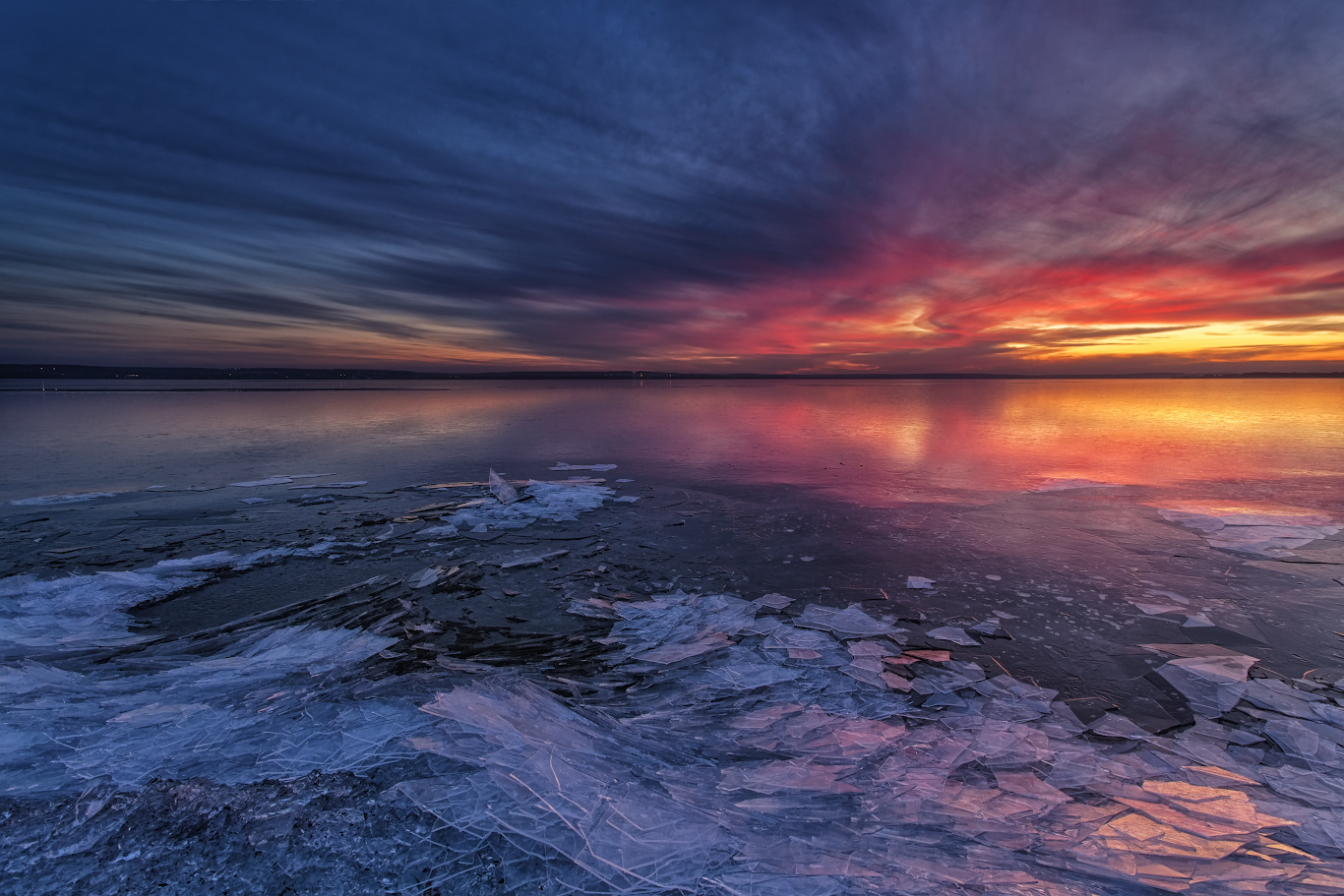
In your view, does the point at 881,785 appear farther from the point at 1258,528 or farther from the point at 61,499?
the point at 61,499

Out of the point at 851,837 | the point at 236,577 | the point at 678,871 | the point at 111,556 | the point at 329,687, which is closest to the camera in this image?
the point at 678,871

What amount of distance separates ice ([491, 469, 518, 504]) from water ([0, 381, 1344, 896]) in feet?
0.58

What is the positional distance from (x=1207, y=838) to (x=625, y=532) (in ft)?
19.7

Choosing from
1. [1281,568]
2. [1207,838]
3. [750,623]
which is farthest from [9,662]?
[1281,568]

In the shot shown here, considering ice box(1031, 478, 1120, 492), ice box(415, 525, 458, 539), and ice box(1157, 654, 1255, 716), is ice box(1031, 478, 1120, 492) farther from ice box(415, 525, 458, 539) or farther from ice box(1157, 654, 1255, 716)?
ice box(415, 525, 458, 539)

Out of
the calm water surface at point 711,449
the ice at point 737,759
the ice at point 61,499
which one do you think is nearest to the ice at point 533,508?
the calm water surface at point 711,449

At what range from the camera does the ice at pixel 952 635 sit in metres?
4.35

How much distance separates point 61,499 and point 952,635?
13342 millimetres

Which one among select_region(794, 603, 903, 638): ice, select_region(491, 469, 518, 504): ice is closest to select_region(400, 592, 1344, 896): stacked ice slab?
select_region(794, 603, 903, 638): ice

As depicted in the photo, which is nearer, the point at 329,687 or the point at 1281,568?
the point at 329,687

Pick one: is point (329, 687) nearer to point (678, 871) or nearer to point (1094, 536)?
point (678, 871)

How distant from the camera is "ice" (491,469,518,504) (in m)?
9.05

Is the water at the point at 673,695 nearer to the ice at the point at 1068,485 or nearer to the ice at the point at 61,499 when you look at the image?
the ice at the point at 61,499

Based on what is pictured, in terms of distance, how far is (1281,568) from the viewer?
5.83m
